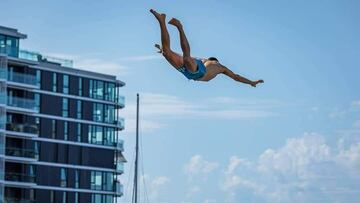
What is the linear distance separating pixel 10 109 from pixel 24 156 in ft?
15.7

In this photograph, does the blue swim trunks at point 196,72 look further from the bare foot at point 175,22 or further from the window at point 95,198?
the window at point 95,198

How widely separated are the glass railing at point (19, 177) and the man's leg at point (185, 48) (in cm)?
7554

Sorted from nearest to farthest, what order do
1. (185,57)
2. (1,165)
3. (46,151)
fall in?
1. (185,57)
2. (1,165)
3. (46,151)

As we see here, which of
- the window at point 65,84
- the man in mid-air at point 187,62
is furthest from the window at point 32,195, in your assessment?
the man in mid-air at point 187,62

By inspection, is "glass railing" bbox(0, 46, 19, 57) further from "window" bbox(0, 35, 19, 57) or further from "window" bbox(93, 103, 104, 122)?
"window" bbox(93, 103, 104, 122)

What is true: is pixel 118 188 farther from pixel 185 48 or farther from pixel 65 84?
pixel 185 48

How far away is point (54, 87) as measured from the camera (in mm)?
97500

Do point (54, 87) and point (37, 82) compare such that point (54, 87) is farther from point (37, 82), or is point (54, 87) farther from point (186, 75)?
point (186, 75)

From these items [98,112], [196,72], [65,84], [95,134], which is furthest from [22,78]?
[196,72]

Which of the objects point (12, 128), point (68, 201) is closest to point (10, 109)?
point (12, 128)

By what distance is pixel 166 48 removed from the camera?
16.9m

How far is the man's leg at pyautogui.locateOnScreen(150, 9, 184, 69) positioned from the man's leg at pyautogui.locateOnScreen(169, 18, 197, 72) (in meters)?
0.14

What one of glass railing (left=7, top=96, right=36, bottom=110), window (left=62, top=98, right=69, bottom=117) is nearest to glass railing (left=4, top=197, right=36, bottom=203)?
glass railing (left=7, top=96, right=36, bottom=110)

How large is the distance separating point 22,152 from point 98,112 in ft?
39.3
